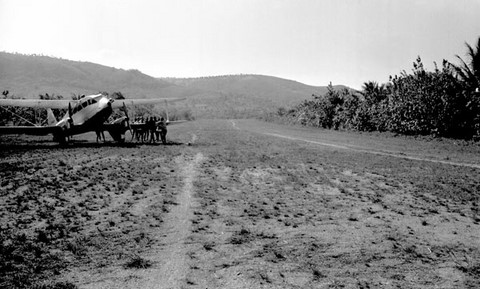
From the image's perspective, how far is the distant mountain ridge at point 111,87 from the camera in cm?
12488

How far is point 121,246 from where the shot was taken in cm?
619

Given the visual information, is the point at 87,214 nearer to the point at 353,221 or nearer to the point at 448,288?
the point at 353,221

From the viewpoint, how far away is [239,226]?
7.35m

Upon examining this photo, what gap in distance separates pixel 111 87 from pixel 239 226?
162221 mm

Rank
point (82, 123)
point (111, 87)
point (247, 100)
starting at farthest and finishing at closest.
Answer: point (247, 100) → point (111, 87) → point (82, 123)

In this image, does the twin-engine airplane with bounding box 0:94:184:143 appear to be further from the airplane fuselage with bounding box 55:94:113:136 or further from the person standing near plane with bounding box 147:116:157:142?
the person standing near plane with bounding box 147:116:157:142

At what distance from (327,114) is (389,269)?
1644 inches

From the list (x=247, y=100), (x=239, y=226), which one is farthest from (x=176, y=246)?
(x=247, y=100)

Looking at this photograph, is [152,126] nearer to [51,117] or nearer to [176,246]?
[51,117]

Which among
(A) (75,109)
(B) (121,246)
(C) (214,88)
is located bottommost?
(B) (121,246)

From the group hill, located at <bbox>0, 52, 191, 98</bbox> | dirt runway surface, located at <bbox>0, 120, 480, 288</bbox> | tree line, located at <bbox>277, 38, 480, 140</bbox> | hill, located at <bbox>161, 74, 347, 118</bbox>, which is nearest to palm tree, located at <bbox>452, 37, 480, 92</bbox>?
tree line, located at <bbox>277, 38, 480, 140</bbox>

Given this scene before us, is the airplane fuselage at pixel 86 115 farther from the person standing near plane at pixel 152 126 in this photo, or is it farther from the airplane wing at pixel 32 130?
the person standing near plane at pixel 152 126

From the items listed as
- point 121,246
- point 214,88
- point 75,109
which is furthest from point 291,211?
point 214,88

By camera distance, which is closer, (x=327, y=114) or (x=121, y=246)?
(x=121, y=246)
